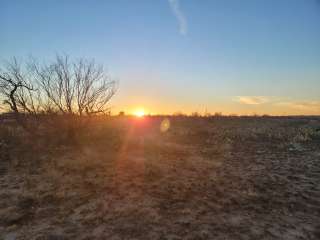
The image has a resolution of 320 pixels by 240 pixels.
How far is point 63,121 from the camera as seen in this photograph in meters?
11.5

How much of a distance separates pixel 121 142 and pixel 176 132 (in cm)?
425

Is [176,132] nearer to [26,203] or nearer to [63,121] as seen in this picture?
[63,121]

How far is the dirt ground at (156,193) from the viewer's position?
4.93m

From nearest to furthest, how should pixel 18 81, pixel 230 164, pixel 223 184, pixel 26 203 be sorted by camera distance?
1. pixel 26 203
2. pixel 223 184
3. pixel 230 164
4. pixel 18 81

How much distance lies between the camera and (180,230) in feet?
15.9

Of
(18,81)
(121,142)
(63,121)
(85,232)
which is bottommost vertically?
(85,232)

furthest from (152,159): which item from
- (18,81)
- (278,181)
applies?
(18,81)

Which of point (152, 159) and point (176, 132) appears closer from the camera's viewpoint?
point (152, 159)

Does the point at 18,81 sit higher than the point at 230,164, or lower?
higher

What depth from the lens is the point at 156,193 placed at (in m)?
6.37

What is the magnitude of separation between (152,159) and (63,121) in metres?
4.14

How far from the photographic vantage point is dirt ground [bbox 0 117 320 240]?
493cm

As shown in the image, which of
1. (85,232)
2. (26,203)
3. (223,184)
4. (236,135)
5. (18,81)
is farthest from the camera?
(236,135)

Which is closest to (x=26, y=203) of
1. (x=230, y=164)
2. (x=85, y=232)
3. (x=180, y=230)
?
(x=85, y=232)
